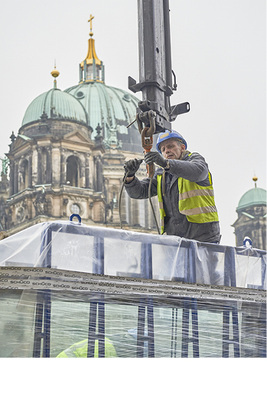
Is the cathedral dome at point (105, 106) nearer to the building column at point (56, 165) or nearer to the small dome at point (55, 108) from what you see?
the small dome at point (55, 108)

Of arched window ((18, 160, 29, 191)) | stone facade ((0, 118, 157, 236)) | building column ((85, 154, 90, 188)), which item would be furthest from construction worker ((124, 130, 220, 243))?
arched window ((18, 160, 29, 191))

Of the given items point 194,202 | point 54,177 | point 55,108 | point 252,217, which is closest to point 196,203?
point 194,202

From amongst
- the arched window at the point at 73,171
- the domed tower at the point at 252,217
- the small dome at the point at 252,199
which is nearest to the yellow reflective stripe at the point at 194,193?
the arched window at the point at 73,171

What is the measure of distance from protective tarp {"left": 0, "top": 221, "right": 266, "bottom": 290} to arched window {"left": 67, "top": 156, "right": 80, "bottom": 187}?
2566cm

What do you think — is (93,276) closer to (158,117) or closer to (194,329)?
(194,329)

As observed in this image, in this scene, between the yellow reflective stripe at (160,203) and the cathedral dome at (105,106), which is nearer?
the yellow reflective stripe at (160,203)

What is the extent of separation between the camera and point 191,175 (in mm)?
3527

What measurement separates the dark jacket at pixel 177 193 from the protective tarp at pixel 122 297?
26 cm

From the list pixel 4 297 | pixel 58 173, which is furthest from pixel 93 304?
pixel 58 173

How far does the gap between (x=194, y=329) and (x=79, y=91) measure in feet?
110

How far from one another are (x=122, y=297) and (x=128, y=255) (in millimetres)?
201

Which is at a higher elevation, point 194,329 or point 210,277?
point 210,277

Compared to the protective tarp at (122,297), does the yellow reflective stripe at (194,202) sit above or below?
above

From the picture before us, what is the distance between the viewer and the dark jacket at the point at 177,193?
3.50 meters
